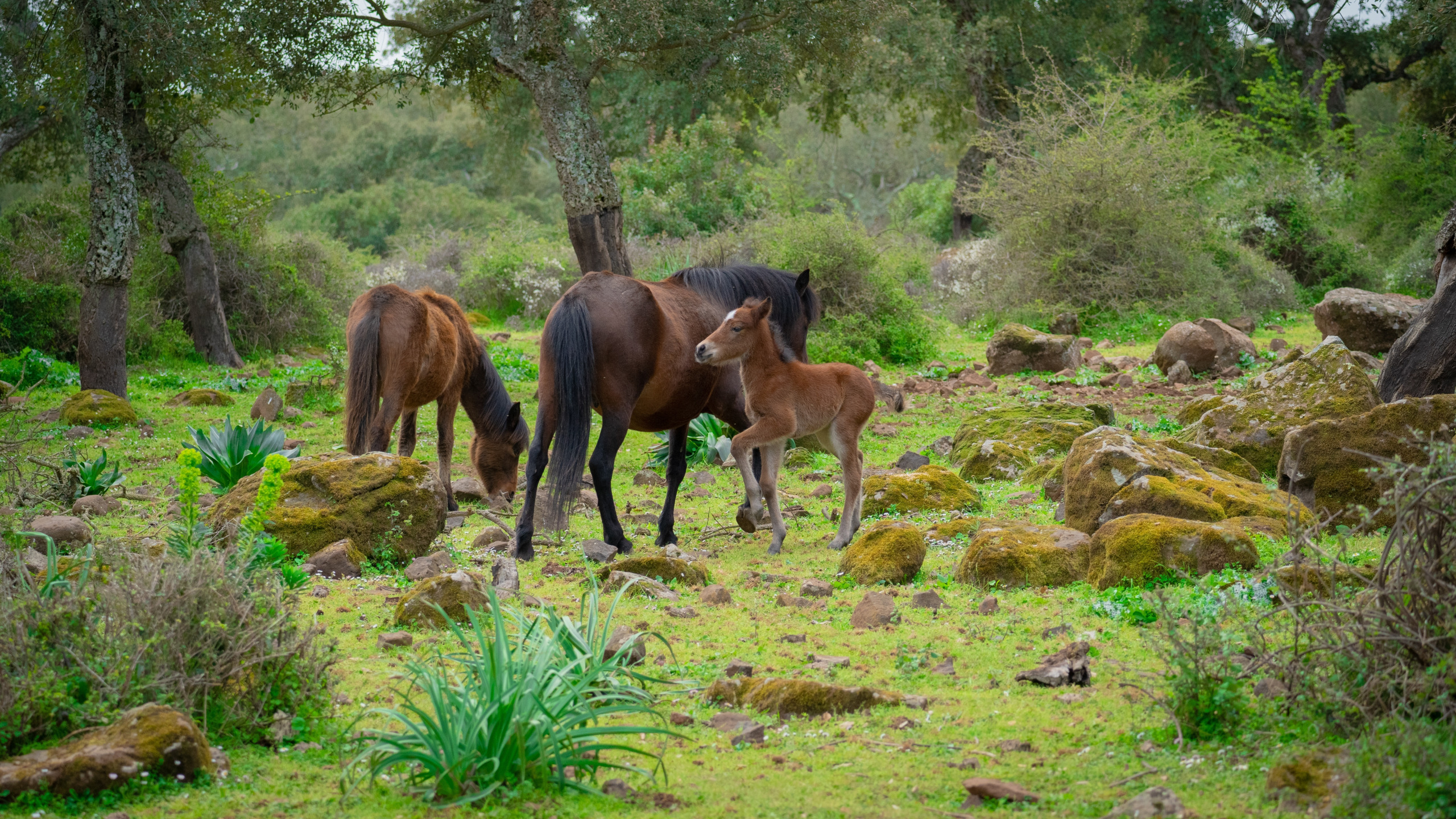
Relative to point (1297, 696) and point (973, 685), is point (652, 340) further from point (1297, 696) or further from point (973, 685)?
point (1297, 696)

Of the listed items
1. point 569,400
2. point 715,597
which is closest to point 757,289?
point 569,400

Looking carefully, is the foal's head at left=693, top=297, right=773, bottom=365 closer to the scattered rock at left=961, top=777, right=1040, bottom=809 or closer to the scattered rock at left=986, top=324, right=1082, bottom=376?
the scattered rock at left=961, top=777, right=1040, bottom=809

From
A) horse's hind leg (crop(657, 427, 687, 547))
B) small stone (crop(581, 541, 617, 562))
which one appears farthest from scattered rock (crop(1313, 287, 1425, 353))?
small stone (crop(581, 541, 617, 562))

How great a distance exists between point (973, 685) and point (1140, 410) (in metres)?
10.1

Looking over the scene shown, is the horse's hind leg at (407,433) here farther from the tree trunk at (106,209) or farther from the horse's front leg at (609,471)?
the tree trunk at (106,209)

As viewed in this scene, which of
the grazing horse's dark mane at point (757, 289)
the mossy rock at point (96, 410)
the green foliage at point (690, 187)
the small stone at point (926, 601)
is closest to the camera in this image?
the small stone at point (926, 601)

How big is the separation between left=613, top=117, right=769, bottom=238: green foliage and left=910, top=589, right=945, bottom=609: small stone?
71.6 feet

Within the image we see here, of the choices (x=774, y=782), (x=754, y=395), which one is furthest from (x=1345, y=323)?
(x=774, y=782)

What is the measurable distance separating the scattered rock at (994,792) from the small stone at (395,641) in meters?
3.03

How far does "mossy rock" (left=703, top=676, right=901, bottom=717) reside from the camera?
478cm

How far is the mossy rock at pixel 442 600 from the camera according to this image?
19.1 feet

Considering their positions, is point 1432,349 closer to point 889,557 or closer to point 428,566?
point 889,557

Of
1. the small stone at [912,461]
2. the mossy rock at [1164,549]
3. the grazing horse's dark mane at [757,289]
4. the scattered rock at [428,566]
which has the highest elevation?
the grazing horse's dark mane at [757,289]

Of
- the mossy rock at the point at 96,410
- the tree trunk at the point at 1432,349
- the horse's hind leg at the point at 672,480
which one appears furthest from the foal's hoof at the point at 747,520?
the mossy rock at the point at 96,410
